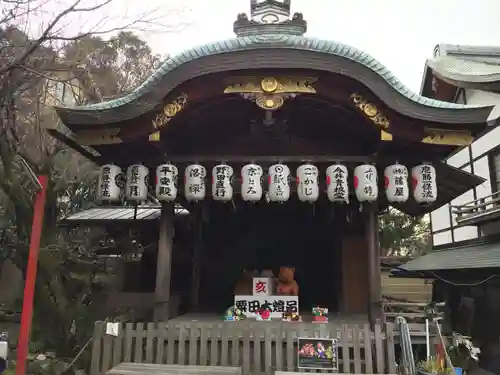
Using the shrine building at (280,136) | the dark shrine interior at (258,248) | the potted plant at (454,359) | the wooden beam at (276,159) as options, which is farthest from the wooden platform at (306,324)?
the wooden beam at (276,159)

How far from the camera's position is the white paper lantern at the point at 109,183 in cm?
709

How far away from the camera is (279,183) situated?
274 inches

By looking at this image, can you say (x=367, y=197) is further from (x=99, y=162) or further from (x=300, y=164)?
(x=99, y=162)

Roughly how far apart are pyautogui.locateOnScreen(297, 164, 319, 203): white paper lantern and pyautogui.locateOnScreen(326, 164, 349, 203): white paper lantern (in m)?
0.23

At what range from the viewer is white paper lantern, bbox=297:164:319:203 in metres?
6.94

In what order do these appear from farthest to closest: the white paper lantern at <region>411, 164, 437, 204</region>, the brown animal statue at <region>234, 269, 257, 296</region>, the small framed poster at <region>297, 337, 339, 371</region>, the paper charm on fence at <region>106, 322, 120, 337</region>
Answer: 1. the brown animal statue at <region>234, 269, 257, 296</region>
2. the white paper lantern at <region>411, 164, 437, 204</region>
3. the paper charm on fence at <region>106, 322, 120, 337</region>
4. the small framed poster at <region>297, 337, 339, 371</region>

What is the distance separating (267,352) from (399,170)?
3.63m

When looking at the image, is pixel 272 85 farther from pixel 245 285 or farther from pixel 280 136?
Answer: pixel 245 285

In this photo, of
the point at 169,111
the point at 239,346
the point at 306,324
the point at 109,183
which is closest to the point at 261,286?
the point at 306,324

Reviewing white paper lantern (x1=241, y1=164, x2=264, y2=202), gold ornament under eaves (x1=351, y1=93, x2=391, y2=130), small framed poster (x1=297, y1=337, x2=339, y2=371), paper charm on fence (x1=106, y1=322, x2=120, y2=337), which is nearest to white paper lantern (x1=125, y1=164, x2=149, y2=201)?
white paper lantern (x1=241, y1=164, x2=264, y2=202)

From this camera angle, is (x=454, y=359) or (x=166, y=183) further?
(x=454, y=359)

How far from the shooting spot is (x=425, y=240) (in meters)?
28.0

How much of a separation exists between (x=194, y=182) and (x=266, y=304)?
2658mm

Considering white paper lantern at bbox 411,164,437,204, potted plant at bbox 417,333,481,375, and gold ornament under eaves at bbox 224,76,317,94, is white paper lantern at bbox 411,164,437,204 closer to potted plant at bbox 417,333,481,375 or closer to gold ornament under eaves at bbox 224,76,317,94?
gold ornament under eaves at bbox 224,76,317,94
